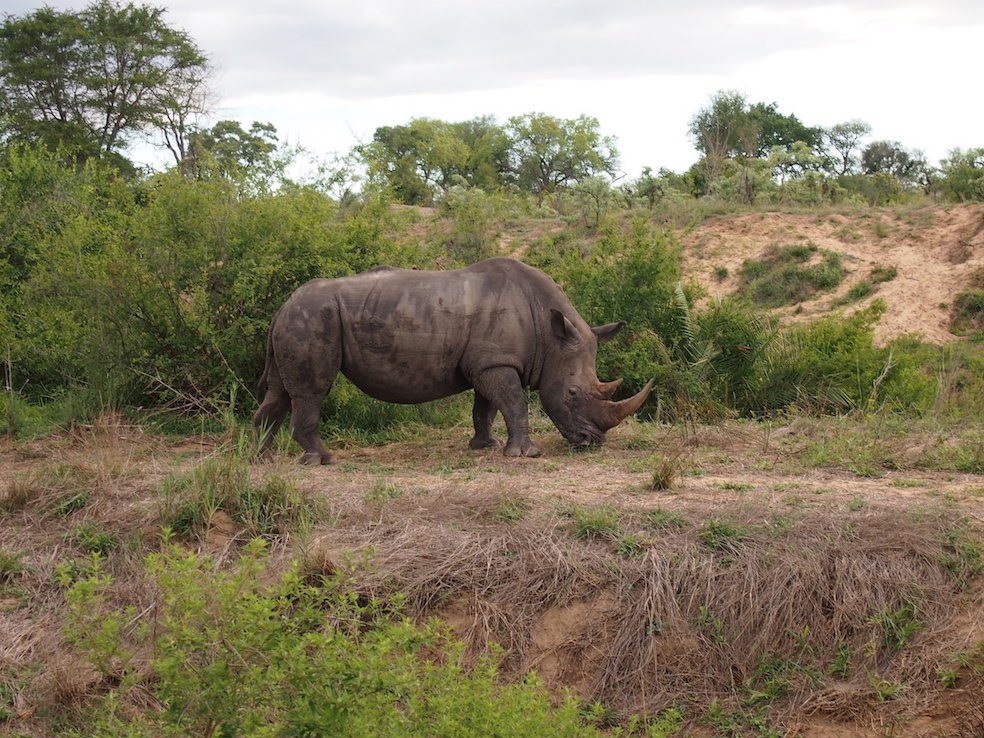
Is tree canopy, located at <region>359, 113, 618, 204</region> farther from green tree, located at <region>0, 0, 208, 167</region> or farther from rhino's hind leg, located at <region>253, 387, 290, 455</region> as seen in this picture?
rhino's hind leg, located at <region>253, 387, 290, 455</region>

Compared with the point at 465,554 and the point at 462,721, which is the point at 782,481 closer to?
the point at 465,554

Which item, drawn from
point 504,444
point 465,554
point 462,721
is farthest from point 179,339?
point 462,721

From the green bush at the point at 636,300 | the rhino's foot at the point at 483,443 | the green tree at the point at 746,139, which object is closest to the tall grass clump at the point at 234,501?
the rhino's foot at the point at 483,443

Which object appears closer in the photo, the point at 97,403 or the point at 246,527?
the point at 246,527

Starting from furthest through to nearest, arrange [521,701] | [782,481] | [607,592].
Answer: [782,481] → [607,592] → [521,701]

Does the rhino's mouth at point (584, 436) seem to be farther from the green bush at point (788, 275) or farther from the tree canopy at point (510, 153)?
the tree canopy at point (510, 153)

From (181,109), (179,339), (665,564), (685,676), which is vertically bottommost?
(685,676)

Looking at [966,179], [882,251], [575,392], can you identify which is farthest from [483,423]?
[966,179]

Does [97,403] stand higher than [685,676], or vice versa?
[97,403]

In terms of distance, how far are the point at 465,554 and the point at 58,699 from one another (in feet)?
7.85

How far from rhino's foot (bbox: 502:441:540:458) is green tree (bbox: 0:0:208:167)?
20924mm

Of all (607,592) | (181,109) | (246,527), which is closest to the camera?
(607,592)

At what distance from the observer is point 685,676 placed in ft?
19.9

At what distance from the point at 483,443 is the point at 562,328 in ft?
4.42
